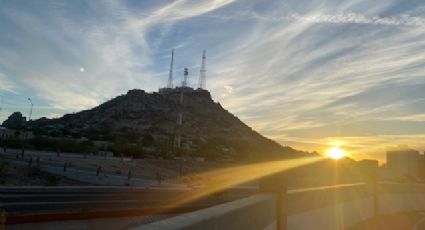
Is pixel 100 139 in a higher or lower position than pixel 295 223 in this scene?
higher

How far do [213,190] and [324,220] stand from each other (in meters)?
22.2

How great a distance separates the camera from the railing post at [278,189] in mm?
9500

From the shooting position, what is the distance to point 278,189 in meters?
9.63

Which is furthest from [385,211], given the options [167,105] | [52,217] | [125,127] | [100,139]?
[167,105]

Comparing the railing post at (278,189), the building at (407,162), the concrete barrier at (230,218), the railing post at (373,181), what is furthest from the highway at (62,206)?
the building at (407,162)

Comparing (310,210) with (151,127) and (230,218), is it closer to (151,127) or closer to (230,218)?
(230,218)

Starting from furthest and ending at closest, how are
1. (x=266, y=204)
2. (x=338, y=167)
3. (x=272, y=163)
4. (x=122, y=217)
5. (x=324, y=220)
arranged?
(x=338, y=167), (x=122, y=217), (x=324, y=220), (x=272, y=163), (x=266, y=204)

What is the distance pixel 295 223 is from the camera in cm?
1108

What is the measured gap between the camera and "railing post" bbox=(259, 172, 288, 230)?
9.50 meters

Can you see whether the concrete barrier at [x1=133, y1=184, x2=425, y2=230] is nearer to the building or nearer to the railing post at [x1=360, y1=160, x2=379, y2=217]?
the railing post at [x1=360, y1=160, x2=379, y2=217]

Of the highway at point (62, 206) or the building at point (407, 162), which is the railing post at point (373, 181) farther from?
the building at point (407, 162)

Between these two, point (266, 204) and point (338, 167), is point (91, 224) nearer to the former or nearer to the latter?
point (266, 204)

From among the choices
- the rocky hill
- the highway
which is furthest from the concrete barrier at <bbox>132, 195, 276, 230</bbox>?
the rocky hill

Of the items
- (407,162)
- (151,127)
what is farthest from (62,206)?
(151,127)
